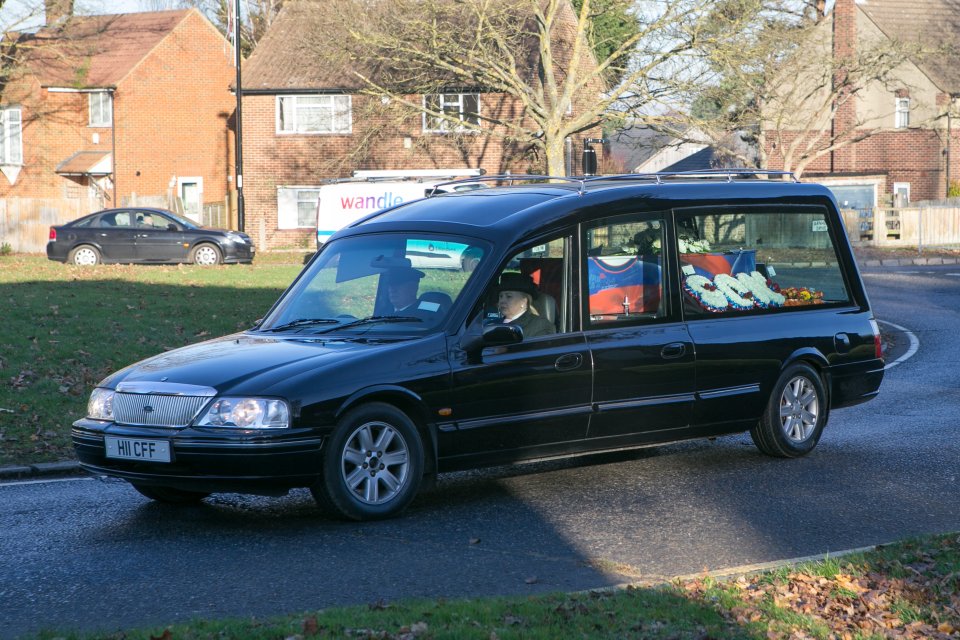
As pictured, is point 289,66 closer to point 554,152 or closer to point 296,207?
point 296,207

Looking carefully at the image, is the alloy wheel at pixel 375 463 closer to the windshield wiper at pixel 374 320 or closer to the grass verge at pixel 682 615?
the windshield wiper at pixel 374 320

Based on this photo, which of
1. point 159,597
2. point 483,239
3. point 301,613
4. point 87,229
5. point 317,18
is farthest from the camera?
point 317,18

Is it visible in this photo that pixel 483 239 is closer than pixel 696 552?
No

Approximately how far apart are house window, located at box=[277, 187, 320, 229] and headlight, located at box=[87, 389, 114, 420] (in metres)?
40.0

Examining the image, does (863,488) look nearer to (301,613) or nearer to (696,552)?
(696,552)

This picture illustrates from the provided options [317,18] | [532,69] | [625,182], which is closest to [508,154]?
[532,69]

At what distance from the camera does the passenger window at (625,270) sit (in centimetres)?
893

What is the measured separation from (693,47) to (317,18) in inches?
465

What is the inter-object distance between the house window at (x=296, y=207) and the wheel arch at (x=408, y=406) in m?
40.3

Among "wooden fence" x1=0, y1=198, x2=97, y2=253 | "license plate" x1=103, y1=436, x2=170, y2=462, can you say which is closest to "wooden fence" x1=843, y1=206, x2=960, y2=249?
"wooden fence" x1=0, y1=198, x2=97, y2=253

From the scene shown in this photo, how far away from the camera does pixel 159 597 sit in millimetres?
6074

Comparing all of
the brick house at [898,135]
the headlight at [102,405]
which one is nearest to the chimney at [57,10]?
the brick house at [898,135]

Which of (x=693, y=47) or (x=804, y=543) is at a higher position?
(x=693, y=47)

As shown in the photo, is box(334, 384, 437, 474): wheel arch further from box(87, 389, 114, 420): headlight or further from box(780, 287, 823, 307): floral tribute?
box(780, 287, 823, 307): floral tribute
